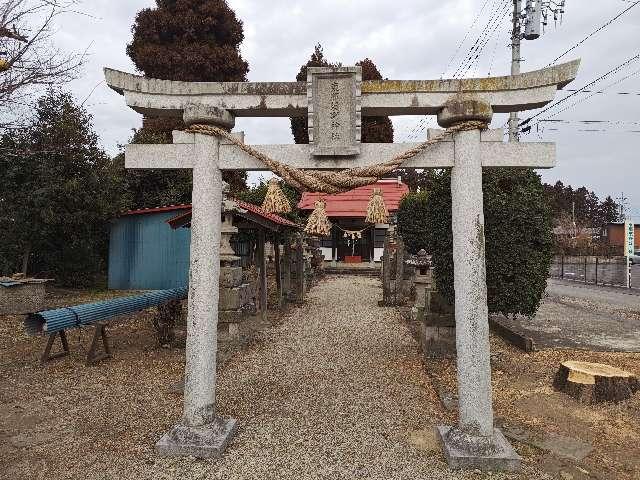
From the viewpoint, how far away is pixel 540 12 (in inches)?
566

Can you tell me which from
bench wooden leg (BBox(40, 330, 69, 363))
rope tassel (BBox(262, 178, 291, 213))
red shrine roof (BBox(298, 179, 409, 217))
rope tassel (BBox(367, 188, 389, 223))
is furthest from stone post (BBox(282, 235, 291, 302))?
red shrine roof (BBox(298, 179, 409, 217))

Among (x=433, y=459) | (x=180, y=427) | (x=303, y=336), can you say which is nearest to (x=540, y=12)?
(x=303, y=336)

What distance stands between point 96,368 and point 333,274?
17.2 meters

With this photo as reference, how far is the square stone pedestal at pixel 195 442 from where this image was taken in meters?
4.02

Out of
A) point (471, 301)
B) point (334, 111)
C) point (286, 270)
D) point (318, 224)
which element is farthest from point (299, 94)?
point (318, 224)

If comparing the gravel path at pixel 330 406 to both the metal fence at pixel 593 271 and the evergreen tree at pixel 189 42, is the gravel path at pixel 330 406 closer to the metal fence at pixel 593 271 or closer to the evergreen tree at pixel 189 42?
the metal fence at pixel 593 271

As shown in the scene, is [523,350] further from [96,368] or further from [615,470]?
[96,368]

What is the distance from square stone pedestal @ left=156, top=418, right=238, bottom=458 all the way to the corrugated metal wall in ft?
41.3

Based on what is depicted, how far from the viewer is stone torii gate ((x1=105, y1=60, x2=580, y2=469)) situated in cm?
402

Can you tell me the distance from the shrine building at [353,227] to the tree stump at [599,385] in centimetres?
1776

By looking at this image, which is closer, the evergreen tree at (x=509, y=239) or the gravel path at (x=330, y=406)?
the gravel path at (x=330, y=406)


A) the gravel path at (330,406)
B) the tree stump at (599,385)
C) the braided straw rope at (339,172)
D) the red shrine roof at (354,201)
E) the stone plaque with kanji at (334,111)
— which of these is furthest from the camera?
the red shrine roof at (354,201)

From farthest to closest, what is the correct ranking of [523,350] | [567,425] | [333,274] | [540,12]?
[333,274] < [540,12] < [523,350] < [567,425]

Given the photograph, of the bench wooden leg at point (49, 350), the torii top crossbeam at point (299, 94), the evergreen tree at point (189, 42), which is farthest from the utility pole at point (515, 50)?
the evergreen tree at point (189, 42)
